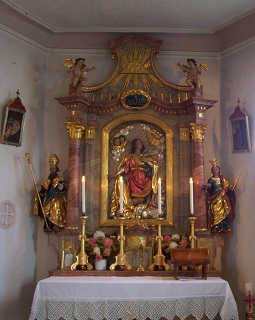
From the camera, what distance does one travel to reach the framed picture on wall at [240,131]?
7285 millimetres

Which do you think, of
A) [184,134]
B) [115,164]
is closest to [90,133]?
A: [115,164]

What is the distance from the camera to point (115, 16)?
751 cm

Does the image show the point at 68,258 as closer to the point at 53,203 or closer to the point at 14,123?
the point at 53,203

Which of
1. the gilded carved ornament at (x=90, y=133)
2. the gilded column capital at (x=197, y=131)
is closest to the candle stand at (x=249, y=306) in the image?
the gilded column capital at (x=197, y=131)

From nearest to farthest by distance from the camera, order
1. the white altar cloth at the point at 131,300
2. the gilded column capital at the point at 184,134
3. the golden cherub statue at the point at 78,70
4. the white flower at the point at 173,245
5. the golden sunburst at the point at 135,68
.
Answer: the white altar cloth at the point at 131,300, the white flower at the point at 173,245, the golden cherub statue at the point at 78,70, the gilded column capital at the point at 184,134, the golden sunburst at the point at 135,68

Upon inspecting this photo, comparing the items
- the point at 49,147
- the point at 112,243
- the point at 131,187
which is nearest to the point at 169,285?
the point at 112,243

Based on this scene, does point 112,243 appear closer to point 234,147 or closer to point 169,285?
point 169,285

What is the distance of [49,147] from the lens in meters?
7.82

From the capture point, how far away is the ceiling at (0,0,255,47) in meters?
7.12

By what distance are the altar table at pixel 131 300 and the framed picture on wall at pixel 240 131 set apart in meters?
2.28

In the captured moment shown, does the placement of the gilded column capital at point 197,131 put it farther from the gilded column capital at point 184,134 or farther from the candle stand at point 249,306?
the candle stand at point 249,306

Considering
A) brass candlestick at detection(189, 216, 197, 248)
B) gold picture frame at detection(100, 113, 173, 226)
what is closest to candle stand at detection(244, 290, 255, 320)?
brass candlestick at detection(189, 216, 197, 248)

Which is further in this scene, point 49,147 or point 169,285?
point 49,147

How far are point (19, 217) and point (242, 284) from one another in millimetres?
3465
